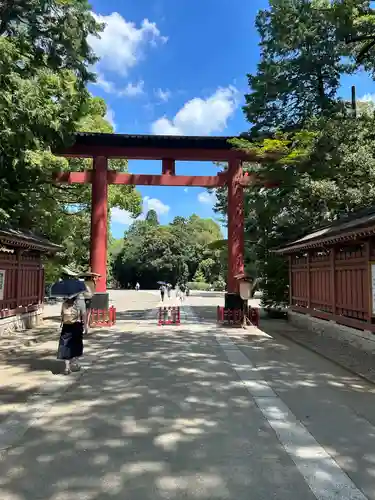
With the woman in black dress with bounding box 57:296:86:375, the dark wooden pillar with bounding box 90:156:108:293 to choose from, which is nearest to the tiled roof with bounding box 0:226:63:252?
the dark wooden pillar with bounding box 90:156:108:293

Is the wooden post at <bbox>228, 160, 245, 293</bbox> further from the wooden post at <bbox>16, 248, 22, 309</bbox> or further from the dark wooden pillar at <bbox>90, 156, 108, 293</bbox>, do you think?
the wooden post at <bbox>16, 248, 22, 309</bbox>

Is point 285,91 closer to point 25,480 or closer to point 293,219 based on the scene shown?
point 293,219

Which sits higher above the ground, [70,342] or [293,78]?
[293,78]

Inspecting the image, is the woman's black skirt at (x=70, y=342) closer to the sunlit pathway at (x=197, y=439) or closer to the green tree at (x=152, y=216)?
the sunlit pathway at (x=197, y=439)

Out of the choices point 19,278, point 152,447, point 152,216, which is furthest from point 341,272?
point 152,216

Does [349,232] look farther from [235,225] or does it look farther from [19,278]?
[19,278]

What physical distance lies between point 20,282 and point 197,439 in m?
11.1

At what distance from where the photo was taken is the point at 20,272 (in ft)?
46.6

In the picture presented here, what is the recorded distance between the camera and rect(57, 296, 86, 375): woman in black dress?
7.90 meters

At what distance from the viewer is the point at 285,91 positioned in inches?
834

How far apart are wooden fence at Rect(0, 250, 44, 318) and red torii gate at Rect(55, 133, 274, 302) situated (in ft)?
7.26

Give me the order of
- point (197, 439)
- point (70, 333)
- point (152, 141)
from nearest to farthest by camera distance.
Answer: point (197, 439), point (70, 333), point (152, 141)

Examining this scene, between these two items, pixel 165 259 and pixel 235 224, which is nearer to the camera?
pixel 235 224

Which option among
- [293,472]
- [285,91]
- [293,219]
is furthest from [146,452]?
[285,91]
